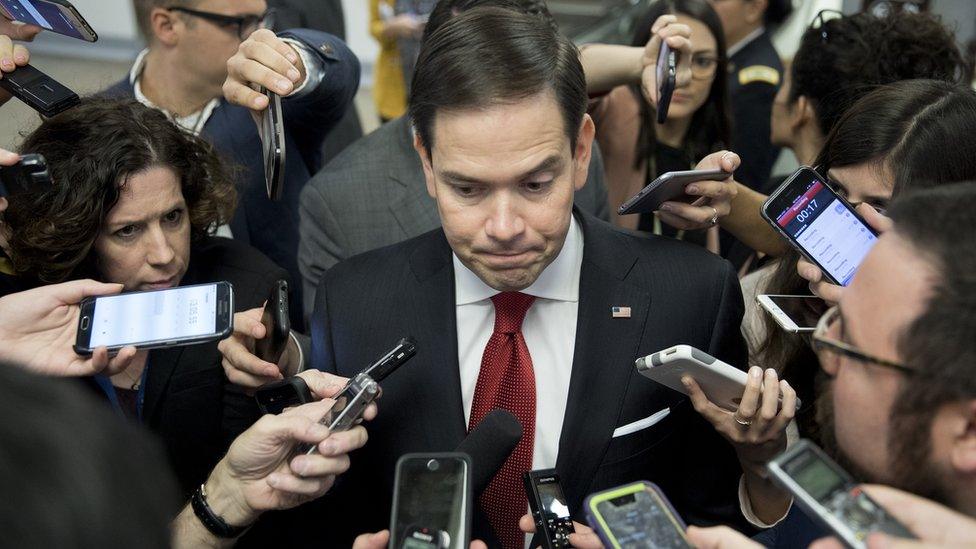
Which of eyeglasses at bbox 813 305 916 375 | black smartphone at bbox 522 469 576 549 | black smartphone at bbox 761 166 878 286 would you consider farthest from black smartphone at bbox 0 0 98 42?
eyeglasses at bbox 813 305 916 375

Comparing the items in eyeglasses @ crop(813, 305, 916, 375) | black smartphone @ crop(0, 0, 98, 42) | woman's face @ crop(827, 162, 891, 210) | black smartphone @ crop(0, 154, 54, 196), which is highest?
black smartphone @ crop(0, 0, 98, 42)

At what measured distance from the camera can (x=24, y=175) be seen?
70.9 inches

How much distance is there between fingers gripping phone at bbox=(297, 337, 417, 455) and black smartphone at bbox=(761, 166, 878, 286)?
782mm

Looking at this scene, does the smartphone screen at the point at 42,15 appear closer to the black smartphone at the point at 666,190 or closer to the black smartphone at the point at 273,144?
the black smartphone at the point at 273,144

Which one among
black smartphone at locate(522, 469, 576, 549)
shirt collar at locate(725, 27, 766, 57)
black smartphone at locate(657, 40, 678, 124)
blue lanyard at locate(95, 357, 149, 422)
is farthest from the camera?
shirt collar at locate(725, 27, 766, 57)

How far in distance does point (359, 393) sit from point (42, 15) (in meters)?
1.27

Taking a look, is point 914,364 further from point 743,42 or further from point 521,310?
point 743,42

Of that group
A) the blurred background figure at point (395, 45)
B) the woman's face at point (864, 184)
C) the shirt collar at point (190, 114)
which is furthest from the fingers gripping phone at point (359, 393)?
the blurred background figure at point (395, 45)

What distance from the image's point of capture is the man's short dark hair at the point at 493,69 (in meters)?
1.70

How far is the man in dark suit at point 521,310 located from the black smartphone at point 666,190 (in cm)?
8

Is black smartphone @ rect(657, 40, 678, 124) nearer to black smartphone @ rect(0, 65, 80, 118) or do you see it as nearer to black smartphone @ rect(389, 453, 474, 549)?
black smartphone @ rect(389, 453, 474, 549)

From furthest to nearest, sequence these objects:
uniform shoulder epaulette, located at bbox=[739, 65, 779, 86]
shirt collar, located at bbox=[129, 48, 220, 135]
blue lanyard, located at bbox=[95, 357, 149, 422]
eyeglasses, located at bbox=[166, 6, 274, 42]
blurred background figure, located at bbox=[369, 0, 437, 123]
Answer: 1. blurred background figure, located at bbox=[369, 0, 437, 123]
2. uniform shoulder epaulette, located at bbox=[739, 65, 779, 86]
3. eyeglasses, located at bbox=[166, 6, 274, 42]
4. shirt collar, located at bbox=[129, 48, 220, 135]
5. blue lanyard, located at bbox=[95, 357, 149, 422]

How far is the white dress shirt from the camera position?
180cm

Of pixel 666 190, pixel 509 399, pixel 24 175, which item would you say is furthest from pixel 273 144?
pixel 666 190
